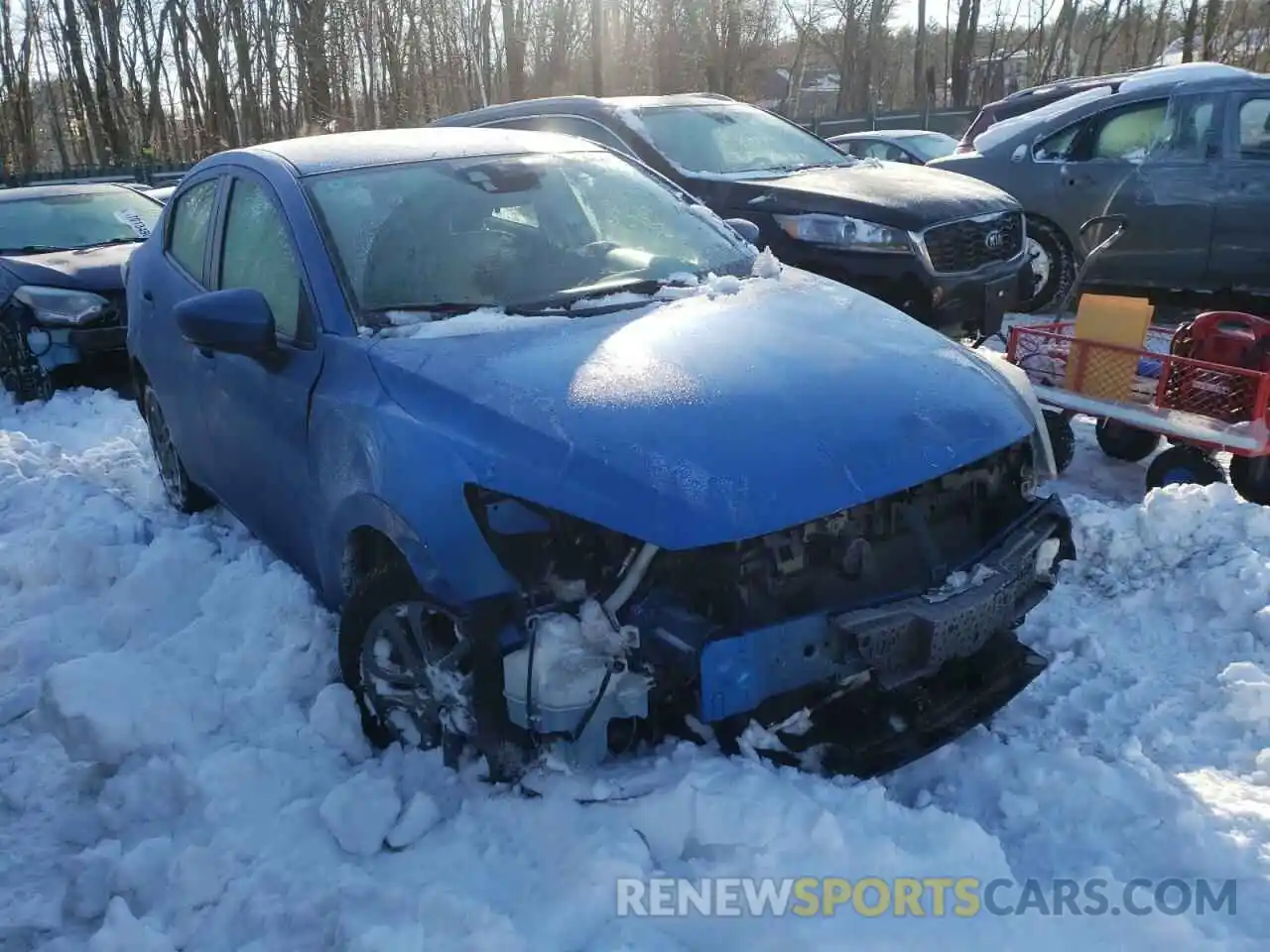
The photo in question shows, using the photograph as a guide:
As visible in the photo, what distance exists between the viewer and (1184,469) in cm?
467

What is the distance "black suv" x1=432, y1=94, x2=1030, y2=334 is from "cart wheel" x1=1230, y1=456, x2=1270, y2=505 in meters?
2.09

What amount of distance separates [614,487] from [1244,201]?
6.66 metres

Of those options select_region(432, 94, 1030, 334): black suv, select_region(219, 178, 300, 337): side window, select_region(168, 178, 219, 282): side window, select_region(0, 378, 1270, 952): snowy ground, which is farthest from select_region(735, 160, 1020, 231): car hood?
select_region(219, 178, 300, 337): side window

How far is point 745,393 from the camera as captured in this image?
8.67ft

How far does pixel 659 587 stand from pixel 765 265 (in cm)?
161

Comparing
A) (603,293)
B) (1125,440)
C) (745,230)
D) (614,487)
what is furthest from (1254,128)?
(614,487)

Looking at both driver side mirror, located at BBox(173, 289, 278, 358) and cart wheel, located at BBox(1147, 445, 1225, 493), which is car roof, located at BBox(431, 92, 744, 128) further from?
driver side mirror, located at BBox(173, 289, 278, 358)

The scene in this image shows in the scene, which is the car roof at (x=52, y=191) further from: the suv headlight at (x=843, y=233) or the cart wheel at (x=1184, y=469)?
the cart wheel at (x=1184, y=469)

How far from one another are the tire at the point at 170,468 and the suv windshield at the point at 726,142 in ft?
12.0

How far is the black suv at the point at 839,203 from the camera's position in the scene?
6305 mm

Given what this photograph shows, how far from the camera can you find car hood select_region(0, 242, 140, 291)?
7039 millimetres

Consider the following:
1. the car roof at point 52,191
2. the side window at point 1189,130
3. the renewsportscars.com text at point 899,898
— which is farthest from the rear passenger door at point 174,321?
the side window at point 1189,130

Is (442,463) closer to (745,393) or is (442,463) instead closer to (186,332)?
(745,393)

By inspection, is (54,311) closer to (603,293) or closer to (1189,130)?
(603,293)
